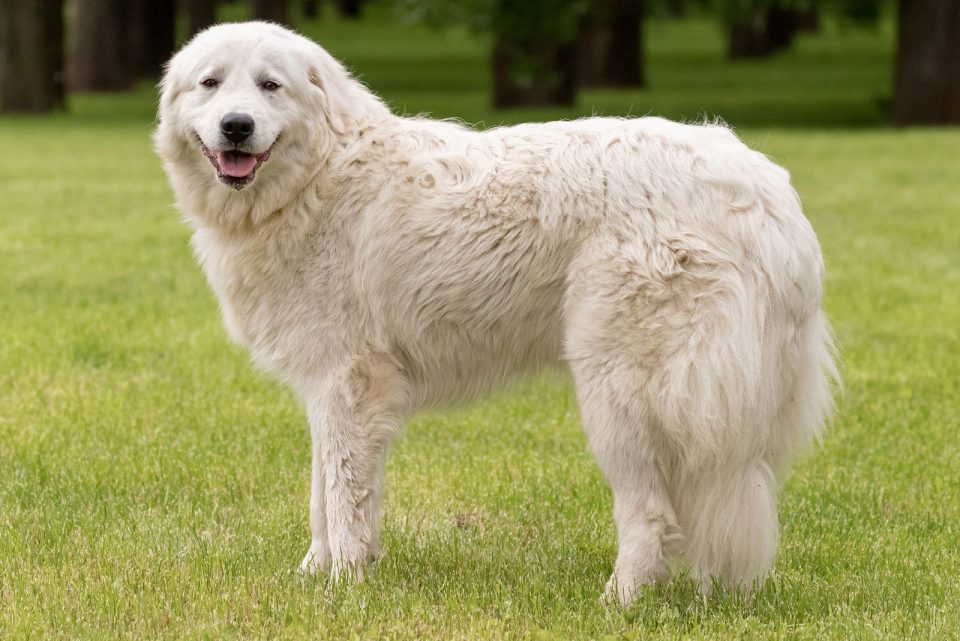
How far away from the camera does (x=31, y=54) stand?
24.9 m

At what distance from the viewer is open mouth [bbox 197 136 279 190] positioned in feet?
14.8

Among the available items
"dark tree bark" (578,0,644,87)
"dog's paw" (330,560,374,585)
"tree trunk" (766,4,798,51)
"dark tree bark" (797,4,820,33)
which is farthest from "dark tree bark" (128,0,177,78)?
"dog's paw" (330,560,374,585)

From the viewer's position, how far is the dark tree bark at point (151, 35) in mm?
34678

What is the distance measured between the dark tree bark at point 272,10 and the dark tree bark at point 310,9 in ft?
66.9

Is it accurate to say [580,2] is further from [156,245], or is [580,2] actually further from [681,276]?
[681,276]

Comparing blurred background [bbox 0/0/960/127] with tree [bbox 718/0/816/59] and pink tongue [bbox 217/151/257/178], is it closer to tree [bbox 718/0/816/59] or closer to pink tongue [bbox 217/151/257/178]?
tree [bbox 718/0/816/59]

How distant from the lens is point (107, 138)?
2173 centimetres

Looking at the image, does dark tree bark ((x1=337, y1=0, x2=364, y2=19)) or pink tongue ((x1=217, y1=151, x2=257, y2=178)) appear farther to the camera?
dark tree bark ((x1=337, y1=0, x2=364, y2=19))

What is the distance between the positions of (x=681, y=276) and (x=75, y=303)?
630 cm

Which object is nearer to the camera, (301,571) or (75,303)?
(301,571)

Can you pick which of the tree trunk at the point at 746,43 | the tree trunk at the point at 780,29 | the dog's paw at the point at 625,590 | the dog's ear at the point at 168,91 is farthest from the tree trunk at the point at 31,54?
the dog's paw at the point at 625,590

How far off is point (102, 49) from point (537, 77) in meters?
13.0

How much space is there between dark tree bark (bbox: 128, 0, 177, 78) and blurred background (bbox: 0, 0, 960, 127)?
46 millimetres

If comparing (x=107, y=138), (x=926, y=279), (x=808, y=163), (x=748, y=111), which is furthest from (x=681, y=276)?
(x=748, y=111)
